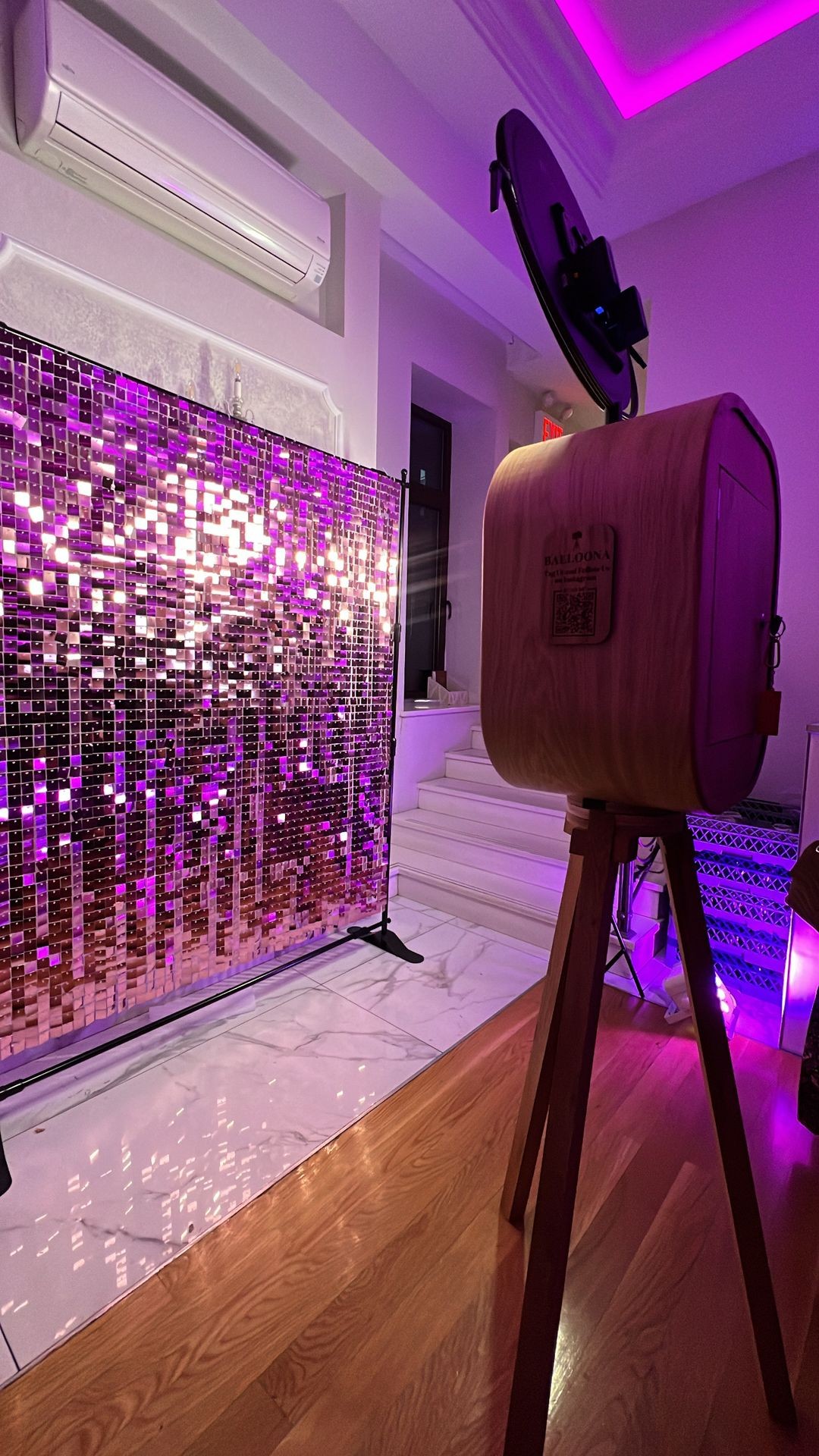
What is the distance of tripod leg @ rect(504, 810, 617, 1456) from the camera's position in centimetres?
64

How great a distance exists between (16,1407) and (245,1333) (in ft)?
1.03

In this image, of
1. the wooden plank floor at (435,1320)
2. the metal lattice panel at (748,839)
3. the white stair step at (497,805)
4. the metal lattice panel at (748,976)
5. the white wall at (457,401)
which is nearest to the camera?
the wooden plank floor at (435,1320)

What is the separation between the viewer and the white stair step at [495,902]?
237 cm

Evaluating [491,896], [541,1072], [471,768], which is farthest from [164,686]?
[471,768]

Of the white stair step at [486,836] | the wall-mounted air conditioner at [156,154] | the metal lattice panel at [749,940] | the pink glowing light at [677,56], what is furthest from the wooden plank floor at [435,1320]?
the pink glowing light at [677,56]

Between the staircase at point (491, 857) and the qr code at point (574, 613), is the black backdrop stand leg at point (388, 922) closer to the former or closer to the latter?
the staircase at point (491, 857)

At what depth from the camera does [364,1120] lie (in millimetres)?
1454

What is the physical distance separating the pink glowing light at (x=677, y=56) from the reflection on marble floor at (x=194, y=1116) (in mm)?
3280

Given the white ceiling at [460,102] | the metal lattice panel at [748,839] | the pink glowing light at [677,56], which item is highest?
the pink glowing light at [677,56]

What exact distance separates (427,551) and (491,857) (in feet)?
7.46

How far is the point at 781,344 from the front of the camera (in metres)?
2.46

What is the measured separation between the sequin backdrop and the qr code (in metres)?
1.23

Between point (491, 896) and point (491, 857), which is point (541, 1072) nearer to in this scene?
point (491, 896)

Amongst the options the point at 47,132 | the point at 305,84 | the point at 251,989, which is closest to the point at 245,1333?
the point at 251,989
